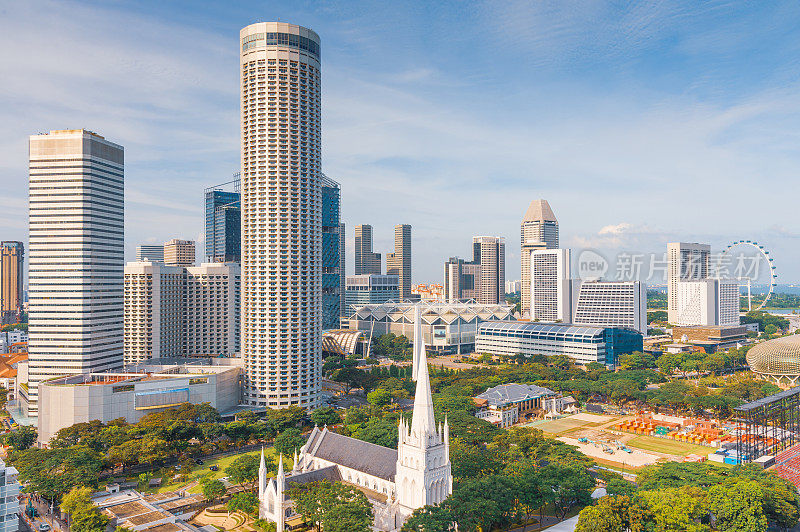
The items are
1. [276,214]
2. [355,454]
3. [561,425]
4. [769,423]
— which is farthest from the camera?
[276,214]

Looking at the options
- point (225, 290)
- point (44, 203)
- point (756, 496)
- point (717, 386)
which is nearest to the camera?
point (756, 496)

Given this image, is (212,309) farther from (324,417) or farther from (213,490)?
(213,490)

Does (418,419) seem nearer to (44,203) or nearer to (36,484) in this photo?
(36,484)

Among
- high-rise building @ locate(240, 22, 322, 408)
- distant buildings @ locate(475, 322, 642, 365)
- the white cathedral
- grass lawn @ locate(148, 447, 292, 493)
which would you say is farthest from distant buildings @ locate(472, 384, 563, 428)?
distant buildings @ locate(475, 322, 642, 365)

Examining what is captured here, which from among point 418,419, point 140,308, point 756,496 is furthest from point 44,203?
point 756,496

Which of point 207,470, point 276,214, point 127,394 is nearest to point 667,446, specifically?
point 207,470

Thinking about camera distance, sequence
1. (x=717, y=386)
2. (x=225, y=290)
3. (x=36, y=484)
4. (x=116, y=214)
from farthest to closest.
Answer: (x=225, y=290) < (x=717, y=386) < (x=116, y=214) < (x=36, y=484)
